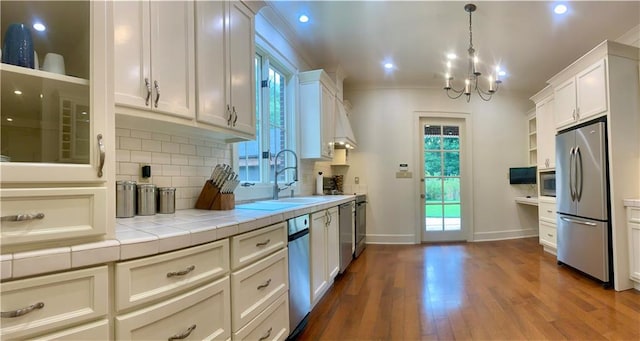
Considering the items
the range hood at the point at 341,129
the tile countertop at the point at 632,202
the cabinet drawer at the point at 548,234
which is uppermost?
the range hood at the point at 341,129

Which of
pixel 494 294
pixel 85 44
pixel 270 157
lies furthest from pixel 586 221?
pixel 85 44

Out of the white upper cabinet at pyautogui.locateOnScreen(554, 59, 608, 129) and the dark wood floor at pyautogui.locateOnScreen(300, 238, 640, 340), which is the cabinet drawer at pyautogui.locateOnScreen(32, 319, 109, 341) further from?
the white upper cabinet at pyautogui.locateOnScreen(554, 59, 608, 129)

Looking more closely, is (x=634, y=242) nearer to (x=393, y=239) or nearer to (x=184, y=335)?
(x=393, y=239)

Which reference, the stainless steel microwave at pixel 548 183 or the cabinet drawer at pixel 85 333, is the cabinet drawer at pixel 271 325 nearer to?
the cabinet drawer at pixel 85 333

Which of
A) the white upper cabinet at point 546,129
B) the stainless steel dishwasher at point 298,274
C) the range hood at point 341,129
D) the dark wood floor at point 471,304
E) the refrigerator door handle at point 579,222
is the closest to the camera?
the stainless steel dishwasher at point 298,274

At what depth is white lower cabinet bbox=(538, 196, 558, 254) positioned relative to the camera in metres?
4.44

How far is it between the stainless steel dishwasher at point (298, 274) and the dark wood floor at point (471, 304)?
17 centimetres

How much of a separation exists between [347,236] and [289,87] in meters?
1.93

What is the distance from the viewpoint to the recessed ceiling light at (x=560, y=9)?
3.09 meters

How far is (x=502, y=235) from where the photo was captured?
5758 mm

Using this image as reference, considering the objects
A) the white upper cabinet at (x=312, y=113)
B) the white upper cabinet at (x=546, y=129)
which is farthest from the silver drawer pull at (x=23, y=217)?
the white upper cabinet at (x=546, y=129)

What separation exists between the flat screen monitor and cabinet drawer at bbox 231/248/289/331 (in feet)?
17.3

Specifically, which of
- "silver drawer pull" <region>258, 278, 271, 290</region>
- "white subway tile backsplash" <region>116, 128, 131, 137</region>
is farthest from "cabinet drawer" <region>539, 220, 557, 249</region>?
"white subway tile backsplash" <region>116, 128, 131, 137</region>

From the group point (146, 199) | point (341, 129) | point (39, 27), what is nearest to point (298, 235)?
point (146, 199)
